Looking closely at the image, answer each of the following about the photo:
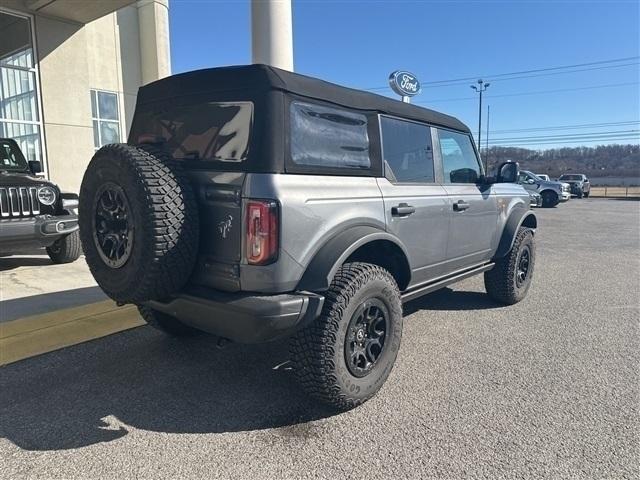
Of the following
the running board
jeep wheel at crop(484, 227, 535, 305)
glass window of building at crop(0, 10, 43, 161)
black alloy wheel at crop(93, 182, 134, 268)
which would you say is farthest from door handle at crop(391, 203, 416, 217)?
glass window of building at crop(0, 10, 43, 161)

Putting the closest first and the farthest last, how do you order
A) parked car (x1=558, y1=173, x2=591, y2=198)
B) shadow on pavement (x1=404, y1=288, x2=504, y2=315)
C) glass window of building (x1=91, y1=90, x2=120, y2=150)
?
shadow on pavement (x1=404, y1=288, x2=504, y2=315) → glass window of building (x1=91, y1=90, x2=120, y2=150) → parked car (x1=558, y1=173, x2=591, y2=198)

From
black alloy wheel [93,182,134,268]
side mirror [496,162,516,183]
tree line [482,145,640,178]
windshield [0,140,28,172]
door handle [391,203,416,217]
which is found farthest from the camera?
tree line [482,145,640,178]

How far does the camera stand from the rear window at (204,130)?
278 cm

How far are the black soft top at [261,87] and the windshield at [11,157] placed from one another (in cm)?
508

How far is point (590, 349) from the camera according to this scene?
3.97 meters

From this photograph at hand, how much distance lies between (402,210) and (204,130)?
4.90 feet

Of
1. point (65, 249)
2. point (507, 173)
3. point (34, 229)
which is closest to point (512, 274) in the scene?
point (507, 173)

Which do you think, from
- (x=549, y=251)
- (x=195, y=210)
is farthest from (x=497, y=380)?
(x=549, y=251)

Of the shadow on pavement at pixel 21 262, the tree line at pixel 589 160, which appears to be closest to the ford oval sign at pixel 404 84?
the shadow on pavement at pixel 21 262

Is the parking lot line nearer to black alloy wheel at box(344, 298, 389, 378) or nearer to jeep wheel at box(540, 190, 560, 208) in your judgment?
black alloy wheel at box(344, 298, 389, 378)

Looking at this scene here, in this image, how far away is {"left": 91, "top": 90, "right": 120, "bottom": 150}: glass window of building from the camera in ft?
45.0

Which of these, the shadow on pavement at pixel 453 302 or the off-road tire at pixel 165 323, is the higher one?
the off-road tire at pixel 165 323

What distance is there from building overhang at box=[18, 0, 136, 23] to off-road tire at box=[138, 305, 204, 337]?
27.0ft

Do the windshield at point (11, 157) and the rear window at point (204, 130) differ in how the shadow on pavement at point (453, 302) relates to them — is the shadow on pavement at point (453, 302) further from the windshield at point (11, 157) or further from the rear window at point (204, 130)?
the windshield at point (11, 157)
